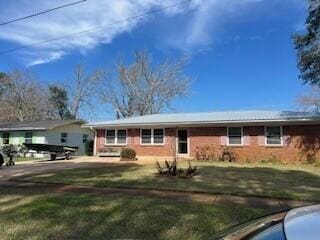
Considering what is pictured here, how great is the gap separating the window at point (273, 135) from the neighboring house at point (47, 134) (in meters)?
17.6

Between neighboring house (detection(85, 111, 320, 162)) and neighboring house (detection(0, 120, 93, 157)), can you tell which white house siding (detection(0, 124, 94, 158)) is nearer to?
neighboring house (detection(0, 120, 93, 157))

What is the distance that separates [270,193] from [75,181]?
6391 mm

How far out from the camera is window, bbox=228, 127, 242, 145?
2572 centimetres

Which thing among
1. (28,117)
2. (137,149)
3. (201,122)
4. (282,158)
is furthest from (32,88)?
(282,158)

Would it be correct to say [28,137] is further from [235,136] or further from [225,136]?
[235,136]

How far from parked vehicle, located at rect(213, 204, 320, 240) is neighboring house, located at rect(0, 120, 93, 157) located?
34.5 meters

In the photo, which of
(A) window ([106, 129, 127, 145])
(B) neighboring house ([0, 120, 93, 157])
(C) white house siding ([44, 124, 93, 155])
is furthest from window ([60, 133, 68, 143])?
(A) window ([106, 129, 127, 145])

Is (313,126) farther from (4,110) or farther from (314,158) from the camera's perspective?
(4,110)

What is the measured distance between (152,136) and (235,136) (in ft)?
20.0

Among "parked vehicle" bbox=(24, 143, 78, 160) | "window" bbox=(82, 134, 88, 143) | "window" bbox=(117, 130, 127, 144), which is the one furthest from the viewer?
"window" bbox=(82, 134, 88, 143)

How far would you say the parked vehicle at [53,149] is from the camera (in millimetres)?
26828

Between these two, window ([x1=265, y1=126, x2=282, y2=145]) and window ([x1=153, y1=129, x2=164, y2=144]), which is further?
window ([x1=153, y1=129, x2=164, y2=144])

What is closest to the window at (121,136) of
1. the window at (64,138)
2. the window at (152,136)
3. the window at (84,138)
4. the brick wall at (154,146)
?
the brick wall at (154,146)

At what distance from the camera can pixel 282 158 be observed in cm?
2430
